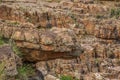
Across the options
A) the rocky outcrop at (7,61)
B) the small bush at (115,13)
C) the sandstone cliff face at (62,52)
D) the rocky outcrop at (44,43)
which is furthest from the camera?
the small bush at (115,13)

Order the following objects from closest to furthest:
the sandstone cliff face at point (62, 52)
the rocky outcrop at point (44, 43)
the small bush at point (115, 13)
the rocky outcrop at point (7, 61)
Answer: the rocky outcrop at point (7, 61)
the sandstone cliff face at point (62, 52)
the rocky outcrop at point (44, 43)
the small bush at point (115, 13)

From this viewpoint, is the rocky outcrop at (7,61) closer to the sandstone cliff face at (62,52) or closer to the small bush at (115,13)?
the sandstone cliff face at (62,52)

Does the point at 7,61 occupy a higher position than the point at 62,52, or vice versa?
the point at 7,61

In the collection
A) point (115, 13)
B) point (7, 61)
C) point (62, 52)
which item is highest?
point (7, 61)

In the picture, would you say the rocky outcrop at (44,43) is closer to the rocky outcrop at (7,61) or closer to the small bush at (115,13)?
the rocky outcrop at (7,61)

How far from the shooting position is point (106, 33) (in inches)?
979

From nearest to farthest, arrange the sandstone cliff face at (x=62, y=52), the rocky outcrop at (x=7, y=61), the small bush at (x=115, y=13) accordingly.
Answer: the rocky outcrop at (x=7, y=61), the sandstone cliff face at (x=62, y=52), the small bush at (x=115, y=13)

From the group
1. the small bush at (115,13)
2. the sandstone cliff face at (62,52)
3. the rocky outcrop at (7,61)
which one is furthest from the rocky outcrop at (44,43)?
the small bush at (115,13)

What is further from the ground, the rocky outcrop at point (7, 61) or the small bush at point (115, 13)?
the rocky outcrop at point (7, 61)

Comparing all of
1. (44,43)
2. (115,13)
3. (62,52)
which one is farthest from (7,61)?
(115,13)

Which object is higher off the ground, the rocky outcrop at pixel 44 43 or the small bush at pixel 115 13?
the rocky outcrop at pixel 44 43

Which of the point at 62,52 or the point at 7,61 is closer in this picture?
the point at 7,61

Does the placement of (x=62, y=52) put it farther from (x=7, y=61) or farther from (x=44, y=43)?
(x=7, y=61)

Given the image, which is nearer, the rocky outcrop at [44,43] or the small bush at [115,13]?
the rocky outcrop at [44,43]
